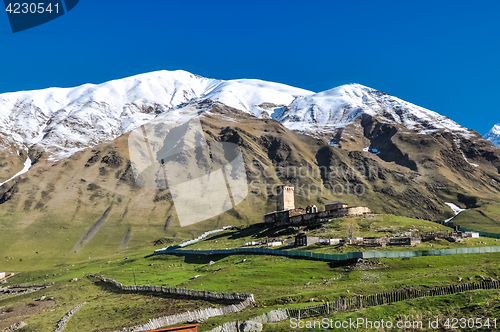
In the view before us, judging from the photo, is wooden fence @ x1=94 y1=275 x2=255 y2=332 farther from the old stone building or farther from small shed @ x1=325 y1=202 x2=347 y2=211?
small shed @ x1=325 y1=202 x2=347 y2=211

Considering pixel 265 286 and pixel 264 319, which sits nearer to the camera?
pixel 264 319

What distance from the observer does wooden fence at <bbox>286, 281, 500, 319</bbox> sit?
31.6 meters

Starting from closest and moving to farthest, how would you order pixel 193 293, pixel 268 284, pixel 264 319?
pixel 264 319
pixel 193 293
pixel 268 284

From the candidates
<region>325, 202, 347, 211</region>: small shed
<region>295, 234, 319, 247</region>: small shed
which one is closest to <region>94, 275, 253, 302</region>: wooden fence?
<region>295, 234, 319, 247</region>: small shed

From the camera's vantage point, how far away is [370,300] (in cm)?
3247

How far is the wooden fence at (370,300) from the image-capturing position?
31625mm

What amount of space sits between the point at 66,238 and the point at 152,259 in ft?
261

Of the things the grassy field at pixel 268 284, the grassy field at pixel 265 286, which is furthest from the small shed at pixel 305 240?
the grassy field at pixel 268 284

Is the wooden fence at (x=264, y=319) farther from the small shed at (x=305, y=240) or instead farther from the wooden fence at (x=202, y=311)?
the small shed at (x=305, y=240)

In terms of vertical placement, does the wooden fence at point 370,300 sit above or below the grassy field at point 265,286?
above

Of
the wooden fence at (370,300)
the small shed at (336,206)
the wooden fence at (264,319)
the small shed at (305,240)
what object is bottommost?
the wooden fence at (264,319)

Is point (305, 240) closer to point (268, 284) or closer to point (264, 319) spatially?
point (268, 284)

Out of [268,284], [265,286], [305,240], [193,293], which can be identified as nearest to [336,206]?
[305,240]

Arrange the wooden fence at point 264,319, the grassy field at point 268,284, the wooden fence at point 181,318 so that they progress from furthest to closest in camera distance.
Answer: the grassy field at point 268,284 < the wooden fence at point 181,318 < the wooden fence at point 264,319
